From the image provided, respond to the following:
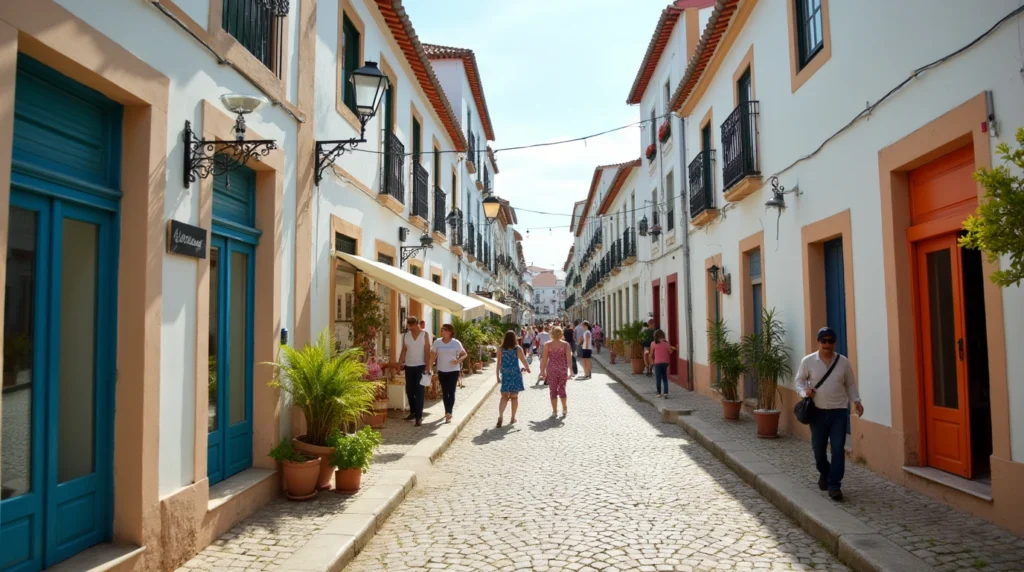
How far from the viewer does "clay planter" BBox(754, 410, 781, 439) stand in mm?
8422

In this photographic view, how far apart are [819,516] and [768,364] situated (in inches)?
157

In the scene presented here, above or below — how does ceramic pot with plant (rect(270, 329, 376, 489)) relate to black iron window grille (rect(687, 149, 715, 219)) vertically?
below

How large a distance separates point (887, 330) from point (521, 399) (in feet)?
27.8

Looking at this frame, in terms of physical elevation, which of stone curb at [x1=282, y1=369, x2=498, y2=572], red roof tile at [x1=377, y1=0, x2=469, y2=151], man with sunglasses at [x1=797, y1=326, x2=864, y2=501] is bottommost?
stone curb at [x1=282, y1=369, x2=498, y2=572]

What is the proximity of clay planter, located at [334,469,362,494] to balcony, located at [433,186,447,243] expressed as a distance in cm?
892

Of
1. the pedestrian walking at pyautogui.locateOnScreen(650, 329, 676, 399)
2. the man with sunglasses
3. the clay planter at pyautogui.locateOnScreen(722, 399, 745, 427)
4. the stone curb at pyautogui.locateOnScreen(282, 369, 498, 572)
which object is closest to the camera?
the stone curb at pyautogui.locateOnScreen(282, 369, 498, 572)

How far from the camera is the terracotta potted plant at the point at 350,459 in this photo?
5785 mm

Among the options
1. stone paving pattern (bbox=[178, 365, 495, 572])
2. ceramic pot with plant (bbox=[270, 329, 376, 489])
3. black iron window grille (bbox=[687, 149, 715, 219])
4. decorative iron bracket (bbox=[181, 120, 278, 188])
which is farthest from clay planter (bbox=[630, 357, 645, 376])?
decorative iron bracket (bbox=[181, 120, 278, 188])

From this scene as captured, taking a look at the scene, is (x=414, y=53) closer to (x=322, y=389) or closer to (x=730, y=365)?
(x=730, y=365)

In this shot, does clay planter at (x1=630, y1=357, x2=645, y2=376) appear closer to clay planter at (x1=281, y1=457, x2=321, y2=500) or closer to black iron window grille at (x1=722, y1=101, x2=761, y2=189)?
black iron window grille at (x1=722, y1=101, x2=761, y2=189)

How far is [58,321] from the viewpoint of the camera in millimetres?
3691

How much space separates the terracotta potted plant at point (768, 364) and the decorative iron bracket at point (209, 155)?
643cm

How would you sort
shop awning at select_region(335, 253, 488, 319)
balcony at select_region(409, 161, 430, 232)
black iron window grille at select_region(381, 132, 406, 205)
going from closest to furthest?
1. shop awning at select_region(335, 253, 488, 319)
2. black iron window grille at select_region(381, 132, 406, 205)
3. balcony at select_region(409, 161, 430, 232)

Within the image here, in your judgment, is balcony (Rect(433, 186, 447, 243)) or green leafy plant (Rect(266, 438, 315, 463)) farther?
balcony (Rect(433, 186, 447, 243))
